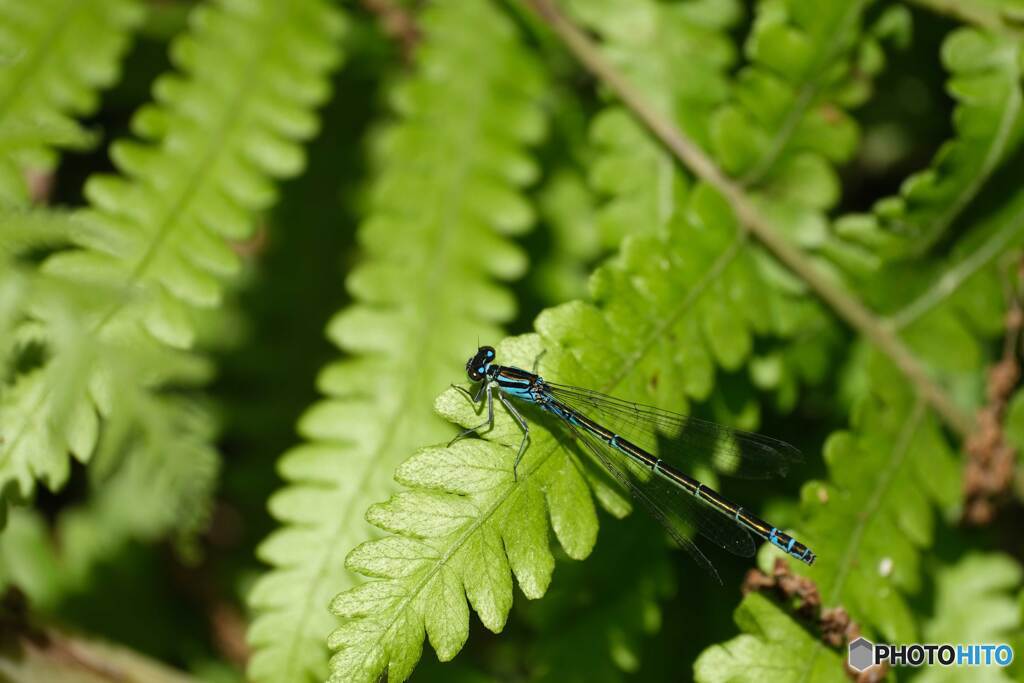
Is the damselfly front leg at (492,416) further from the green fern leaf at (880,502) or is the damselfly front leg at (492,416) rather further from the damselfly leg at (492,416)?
the green fern leaf at (880,502)

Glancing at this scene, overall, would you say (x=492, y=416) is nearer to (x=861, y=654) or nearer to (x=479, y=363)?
(x=479, y=363)

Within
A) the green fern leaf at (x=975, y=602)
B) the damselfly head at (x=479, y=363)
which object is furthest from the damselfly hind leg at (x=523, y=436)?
the green fern leaf at (x=975, y=602)

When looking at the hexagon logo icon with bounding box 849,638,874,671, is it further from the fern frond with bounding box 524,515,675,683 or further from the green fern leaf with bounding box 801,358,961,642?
the fern frond with bounding box 524,515,675,683

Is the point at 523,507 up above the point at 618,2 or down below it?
below

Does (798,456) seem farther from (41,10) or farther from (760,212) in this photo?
(41,10)

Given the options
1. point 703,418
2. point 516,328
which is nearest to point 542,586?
point 703,418

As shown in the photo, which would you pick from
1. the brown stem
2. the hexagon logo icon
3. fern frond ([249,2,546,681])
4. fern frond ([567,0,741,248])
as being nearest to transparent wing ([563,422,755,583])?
the hexagon logo icon

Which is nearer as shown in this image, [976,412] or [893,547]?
[893,547]
